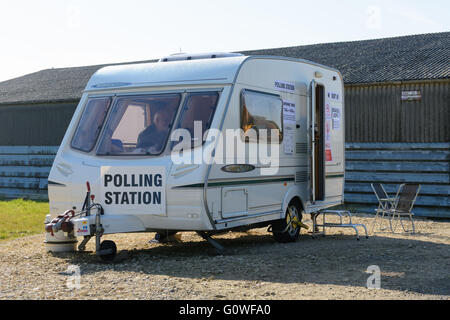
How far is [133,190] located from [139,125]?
3.14 feet

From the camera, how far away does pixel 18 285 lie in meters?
6.89

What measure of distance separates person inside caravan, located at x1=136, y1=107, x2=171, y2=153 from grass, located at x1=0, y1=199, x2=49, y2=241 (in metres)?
4.23

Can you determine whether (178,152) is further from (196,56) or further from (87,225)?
(196,56)

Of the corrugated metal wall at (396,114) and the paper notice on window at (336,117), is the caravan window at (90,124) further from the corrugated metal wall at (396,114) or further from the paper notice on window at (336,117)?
the corrugated metal wall at (396,114)

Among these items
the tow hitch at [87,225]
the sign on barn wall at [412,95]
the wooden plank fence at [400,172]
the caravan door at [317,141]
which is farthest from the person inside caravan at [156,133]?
the sign on barn wall at [412,95]

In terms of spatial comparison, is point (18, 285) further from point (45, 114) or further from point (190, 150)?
point (45, 114)

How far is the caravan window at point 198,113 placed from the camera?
827 centimetres

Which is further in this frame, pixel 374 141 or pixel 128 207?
pixel 374 141

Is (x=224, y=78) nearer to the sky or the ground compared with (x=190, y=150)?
nearer to the sky

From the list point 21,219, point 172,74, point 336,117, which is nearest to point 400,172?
point 336,117

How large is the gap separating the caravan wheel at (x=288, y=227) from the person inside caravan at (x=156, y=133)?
2.57 metres

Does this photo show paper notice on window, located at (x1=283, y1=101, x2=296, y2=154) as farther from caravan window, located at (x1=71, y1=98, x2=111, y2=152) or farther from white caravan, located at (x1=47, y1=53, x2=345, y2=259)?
caravan window, located at (x1=71, y1=98, x2=111, y2=152)

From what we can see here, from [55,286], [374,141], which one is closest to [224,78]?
[55,286]
